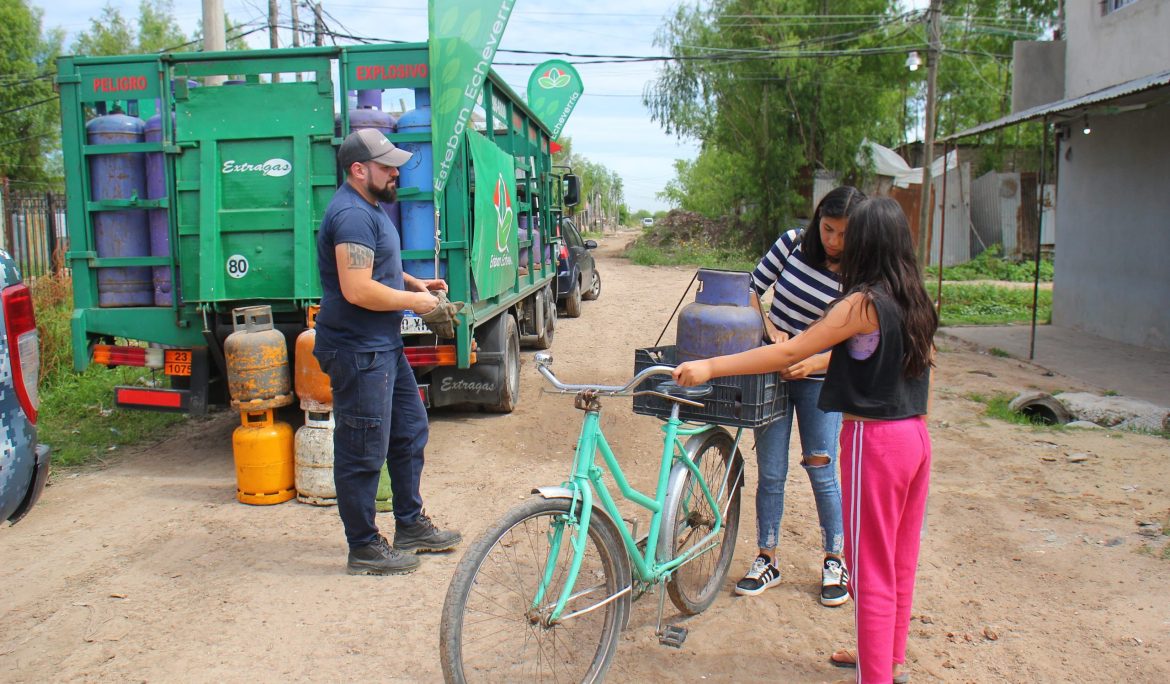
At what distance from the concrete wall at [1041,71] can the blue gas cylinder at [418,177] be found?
32.8 ft

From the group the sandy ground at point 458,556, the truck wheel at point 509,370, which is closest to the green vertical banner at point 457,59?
the truck wheel at point 509,370

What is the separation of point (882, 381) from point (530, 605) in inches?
51.2

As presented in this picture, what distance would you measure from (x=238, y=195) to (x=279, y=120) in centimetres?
55

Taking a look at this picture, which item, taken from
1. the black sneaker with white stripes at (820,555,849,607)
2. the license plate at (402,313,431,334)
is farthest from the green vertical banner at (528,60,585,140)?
the black sneaker with white stripes at (820,555,849,607)

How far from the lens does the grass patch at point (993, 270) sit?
21.7 m

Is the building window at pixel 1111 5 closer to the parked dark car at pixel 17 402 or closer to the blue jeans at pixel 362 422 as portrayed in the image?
the blue jeans at pixel 362 422

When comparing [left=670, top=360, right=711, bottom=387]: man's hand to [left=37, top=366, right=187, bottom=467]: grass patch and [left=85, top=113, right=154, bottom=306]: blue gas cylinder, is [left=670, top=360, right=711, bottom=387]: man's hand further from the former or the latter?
[left=37, top=366, right=187, bottom=467]: grass patch

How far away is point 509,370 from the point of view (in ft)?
24.6

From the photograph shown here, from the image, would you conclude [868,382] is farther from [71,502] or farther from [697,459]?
[71,502]

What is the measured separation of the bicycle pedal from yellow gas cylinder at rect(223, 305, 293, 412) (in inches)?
115

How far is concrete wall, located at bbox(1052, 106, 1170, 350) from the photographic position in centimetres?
1062

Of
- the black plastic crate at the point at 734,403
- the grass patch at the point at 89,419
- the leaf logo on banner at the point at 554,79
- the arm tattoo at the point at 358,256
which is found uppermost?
the leaf logo on banner at the point at 554,79

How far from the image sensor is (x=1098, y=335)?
11.9 meters

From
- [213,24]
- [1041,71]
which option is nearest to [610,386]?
[213,24]
